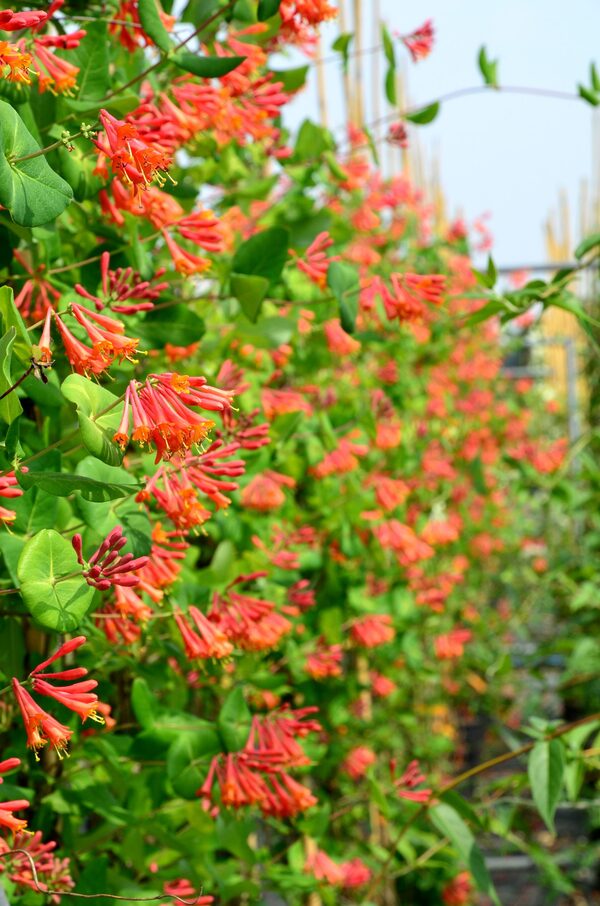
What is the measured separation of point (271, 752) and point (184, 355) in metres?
0.48

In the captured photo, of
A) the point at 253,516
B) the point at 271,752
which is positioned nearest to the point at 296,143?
the point at 253,516

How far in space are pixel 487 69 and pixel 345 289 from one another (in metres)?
0.51

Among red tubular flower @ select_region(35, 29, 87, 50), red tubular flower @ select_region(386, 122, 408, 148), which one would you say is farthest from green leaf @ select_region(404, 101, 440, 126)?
red tubular flower @ select_region(35, 29, 87, 50)

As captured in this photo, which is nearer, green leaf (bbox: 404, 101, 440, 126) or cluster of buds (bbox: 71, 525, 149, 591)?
cluster of buds (bbox: 71, 525, 149, 591)

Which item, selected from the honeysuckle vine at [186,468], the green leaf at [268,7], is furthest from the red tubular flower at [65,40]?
the green leaf at [268,7]

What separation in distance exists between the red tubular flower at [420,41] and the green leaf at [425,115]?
0.06 m

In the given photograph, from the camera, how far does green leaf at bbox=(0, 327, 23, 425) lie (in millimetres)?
635

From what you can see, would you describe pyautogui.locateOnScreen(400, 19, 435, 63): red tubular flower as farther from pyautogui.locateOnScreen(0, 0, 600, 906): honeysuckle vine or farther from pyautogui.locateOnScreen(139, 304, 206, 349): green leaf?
pyautogui.locateOnScreen(139, 304, 206, 349): green leaf

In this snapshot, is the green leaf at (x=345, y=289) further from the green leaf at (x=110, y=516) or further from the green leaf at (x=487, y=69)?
the green leaf at (x=487, y=69)

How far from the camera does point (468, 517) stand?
3.54 m

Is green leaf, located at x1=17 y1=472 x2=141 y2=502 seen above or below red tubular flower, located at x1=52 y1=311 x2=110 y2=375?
below

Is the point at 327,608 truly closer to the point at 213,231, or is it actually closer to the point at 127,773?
the point at 127,773

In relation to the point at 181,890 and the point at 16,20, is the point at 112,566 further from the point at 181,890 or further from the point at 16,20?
the point at 181,890

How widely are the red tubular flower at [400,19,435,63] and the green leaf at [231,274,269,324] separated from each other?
46 cm
